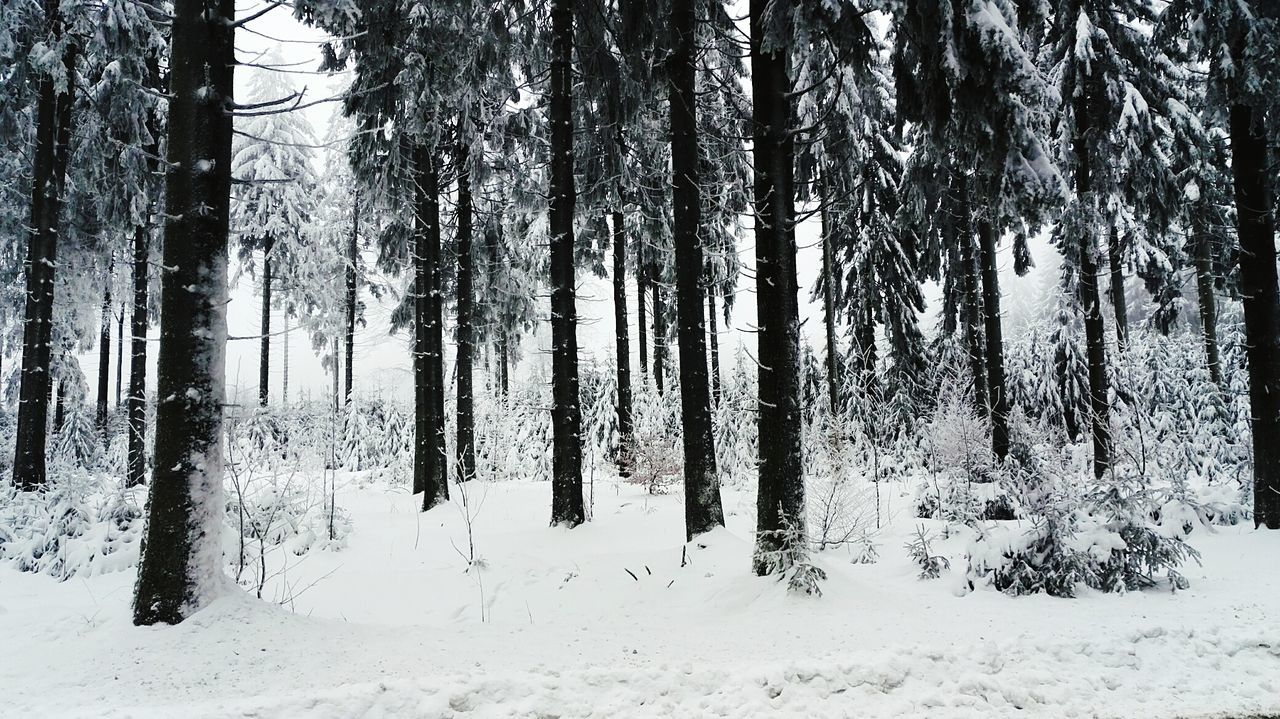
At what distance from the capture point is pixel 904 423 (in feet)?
58.7

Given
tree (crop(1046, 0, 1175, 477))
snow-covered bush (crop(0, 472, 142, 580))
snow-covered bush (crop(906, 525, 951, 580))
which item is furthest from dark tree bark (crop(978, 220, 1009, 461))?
snow-covered bush (crop(0, 472, 142, 580))

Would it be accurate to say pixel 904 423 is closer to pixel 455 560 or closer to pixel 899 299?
pixel 899 299

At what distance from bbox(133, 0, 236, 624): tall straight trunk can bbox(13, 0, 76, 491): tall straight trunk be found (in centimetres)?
842

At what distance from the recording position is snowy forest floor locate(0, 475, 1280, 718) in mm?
3541

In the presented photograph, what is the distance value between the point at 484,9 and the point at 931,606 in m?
9.08

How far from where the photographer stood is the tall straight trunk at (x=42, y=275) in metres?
10.6

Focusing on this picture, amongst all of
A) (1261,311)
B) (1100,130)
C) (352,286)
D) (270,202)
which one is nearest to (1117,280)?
(1100,130)

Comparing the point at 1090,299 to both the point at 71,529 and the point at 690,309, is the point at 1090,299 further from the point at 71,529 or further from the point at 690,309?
the point at 71,529

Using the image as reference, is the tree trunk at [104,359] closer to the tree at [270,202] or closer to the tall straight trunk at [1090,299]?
the tree at [270,202]

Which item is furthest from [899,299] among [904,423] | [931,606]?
[931,606]

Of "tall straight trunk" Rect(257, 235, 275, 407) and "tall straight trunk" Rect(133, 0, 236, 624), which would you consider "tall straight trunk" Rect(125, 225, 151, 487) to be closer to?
"tall straight trunk" Rect(133, 0, 236, 624)

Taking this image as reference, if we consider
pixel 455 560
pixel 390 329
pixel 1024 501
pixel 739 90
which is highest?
pixel 739 90

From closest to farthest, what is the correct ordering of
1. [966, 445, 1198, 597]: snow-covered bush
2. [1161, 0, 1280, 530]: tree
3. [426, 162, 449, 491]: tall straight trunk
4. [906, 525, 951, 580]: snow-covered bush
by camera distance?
[966, 445, 1198, 597]: snow-covered bush
[906, 525, 951, 580]: snow-covered bush
[1161, 0, 1280, 530]: tree
[426, 162, 449, 491]: tall straight trunk

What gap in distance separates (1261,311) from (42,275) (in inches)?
727
